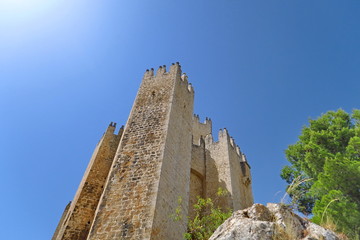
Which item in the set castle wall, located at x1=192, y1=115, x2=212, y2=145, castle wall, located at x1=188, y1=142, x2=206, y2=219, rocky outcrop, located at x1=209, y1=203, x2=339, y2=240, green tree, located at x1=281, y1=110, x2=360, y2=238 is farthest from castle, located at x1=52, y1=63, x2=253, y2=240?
castle wall, located at x1=192, y1=115, x2=212, y2=145

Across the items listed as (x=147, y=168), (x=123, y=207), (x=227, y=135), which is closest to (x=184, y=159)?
(x=147, y=168)

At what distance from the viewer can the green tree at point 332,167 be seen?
782 cm

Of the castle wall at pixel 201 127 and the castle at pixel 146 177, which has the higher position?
the castle wall at pixel 201 127

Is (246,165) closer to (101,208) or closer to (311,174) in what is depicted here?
(311,174)

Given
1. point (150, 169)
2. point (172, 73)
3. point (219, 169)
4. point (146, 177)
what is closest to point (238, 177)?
point (219, 169)

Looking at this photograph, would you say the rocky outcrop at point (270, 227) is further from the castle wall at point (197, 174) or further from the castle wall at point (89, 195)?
the castle wall at point (197, 174)

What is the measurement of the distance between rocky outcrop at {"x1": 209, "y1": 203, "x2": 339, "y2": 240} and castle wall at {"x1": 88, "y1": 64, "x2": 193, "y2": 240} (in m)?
2.66

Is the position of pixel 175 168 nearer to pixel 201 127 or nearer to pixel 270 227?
pixel 270 227

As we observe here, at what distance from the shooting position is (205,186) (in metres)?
15.8

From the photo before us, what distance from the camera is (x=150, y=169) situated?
8516mm

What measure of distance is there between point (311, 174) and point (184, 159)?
5318 millimetres

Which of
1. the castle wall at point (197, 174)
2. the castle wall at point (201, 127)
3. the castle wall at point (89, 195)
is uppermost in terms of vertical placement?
the castle wall at point (201, 127)

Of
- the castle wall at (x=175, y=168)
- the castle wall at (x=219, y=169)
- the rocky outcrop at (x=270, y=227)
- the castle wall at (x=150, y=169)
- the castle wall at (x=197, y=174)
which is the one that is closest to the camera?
the rocky outcrop at (x=270, y=227)

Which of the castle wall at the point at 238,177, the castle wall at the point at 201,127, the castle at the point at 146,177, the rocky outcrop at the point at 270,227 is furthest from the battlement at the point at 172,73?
the castle wall at the point at 201,127
